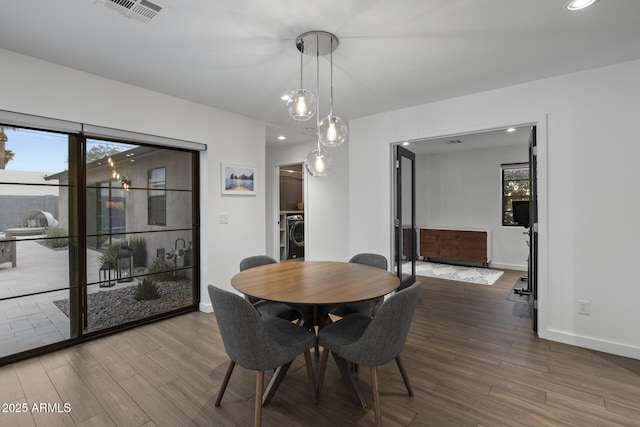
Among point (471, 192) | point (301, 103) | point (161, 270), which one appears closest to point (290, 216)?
point (161, 270)

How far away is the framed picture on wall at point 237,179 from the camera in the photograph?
13.0 ft

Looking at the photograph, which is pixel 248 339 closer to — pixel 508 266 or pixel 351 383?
pixel 351 383

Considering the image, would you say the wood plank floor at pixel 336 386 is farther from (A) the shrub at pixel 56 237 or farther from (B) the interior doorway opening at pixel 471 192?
(B) the interior doorway opening at pixel 471 192

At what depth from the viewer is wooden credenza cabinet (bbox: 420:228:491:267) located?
6300 mm

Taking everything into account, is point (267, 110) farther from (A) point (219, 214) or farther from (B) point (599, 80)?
(B) point (599, 80)

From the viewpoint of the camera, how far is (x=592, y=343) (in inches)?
110

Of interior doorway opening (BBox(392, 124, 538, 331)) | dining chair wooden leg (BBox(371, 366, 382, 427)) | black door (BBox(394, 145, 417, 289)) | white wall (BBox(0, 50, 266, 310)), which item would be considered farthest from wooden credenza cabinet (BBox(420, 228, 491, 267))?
dining chair wooden leg (BBox(371, 366, 382, 427))

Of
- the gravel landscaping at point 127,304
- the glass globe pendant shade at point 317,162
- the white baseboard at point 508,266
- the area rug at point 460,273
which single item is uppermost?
the glass globe pendant shade at point 317,162

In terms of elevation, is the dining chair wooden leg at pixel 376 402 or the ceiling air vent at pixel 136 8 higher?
the ceiling air vent at pixel 136 8

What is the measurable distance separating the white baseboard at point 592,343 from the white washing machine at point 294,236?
4701 mm

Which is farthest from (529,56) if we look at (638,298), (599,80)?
(638,298)

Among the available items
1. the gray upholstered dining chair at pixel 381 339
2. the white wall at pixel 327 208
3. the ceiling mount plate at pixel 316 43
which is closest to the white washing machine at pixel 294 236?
the white wall at pixel 327 208

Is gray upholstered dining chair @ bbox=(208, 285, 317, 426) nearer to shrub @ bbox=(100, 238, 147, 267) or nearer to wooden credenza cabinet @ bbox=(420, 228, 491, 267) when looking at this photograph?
shrub @ bbox=(100, 238, 147, 267)

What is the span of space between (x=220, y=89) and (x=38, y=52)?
1.44m
